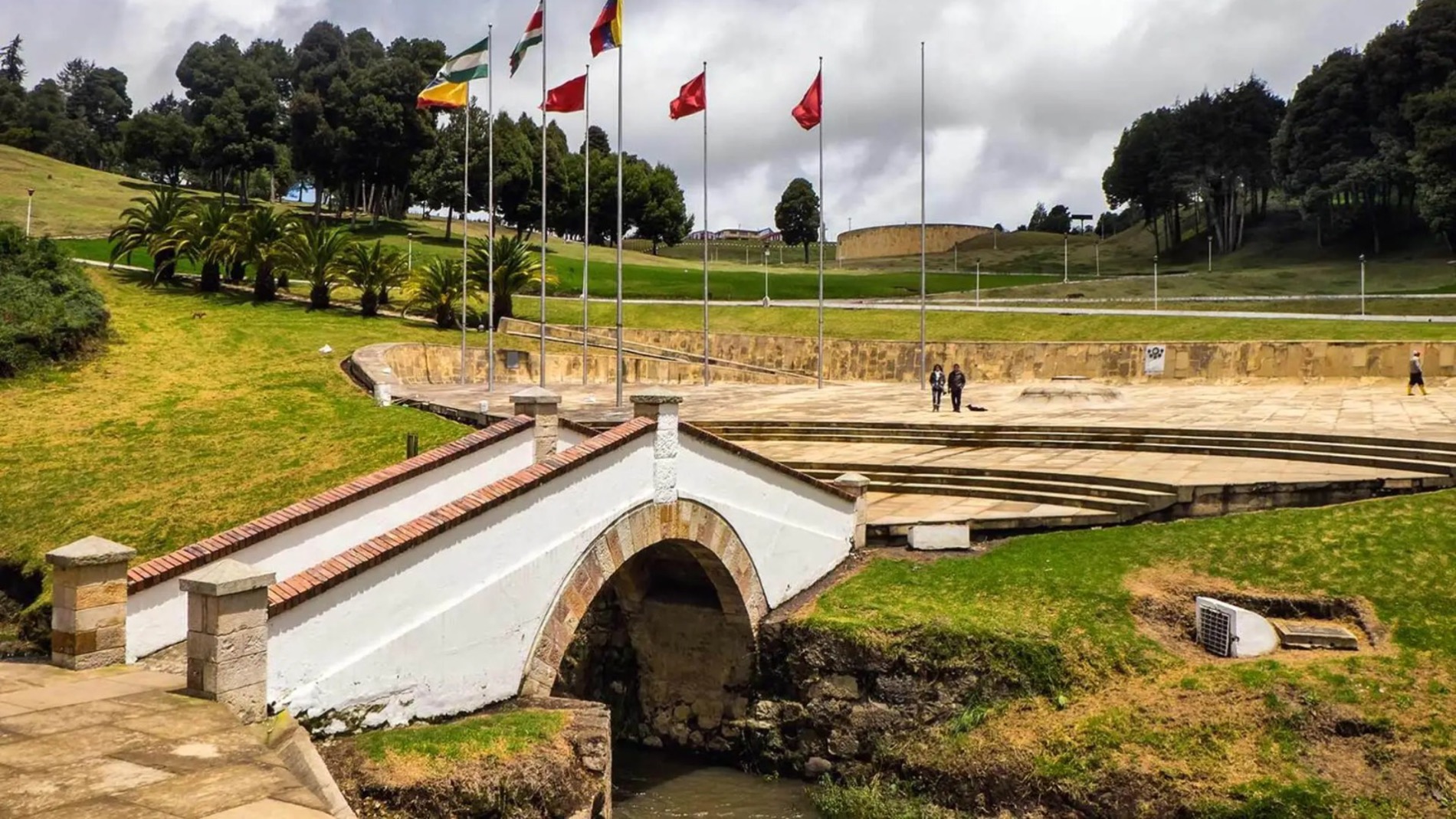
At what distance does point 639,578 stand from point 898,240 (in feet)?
299

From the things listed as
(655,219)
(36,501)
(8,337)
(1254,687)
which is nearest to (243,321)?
(8,337)

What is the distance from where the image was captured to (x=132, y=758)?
319 inches

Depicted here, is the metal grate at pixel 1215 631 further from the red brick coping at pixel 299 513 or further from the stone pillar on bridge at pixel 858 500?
the red brick coping at pixel 299 513

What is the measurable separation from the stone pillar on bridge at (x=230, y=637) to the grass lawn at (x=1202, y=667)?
7315 millimetres

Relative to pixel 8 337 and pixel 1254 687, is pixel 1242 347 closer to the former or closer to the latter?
pixel 1254 687

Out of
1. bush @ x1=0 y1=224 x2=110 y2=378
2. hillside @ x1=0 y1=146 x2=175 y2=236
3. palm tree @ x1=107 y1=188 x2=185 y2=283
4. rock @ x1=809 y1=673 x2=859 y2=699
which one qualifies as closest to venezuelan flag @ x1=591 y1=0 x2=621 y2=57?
rock @ x1=809 y1=673 x2=859 y2=699

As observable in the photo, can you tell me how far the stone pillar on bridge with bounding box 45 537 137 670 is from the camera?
11086 millimetres

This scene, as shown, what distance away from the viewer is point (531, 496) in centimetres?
1241

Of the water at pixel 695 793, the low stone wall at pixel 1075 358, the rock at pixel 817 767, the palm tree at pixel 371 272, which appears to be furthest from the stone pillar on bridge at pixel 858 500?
the palm tree at pixel 371 272

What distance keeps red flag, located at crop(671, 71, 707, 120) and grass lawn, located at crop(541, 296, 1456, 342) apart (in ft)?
51.5

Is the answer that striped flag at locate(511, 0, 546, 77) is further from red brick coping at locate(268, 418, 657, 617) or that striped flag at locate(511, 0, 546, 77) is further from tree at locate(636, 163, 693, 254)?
tree at locate(636, 163, 693, 254)

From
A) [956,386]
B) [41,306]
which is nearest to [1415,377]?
[956,386]

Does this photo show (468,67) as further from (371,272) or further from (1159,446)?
(371,272)

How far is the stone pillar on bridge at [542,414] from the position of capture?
15734 millimetres
